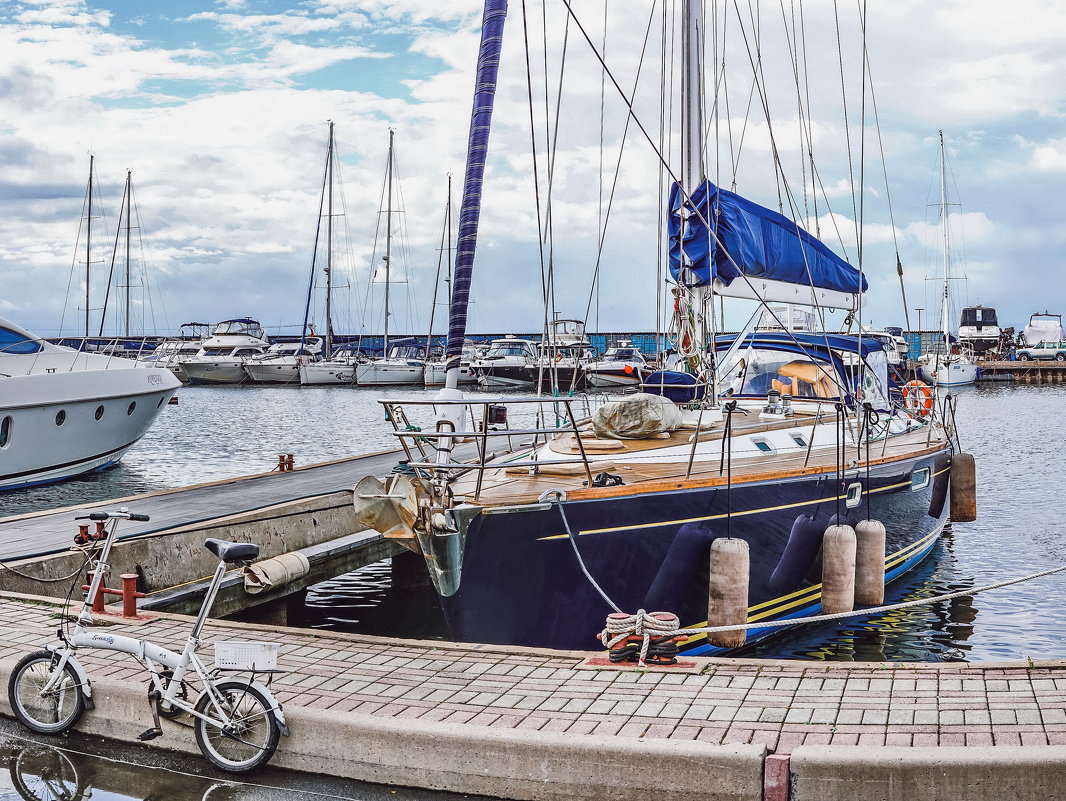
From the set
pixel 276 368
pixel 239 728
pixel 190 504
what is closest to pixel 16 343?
pixel 190 504

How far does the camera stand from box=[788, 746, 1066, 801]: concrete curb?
4.73 m

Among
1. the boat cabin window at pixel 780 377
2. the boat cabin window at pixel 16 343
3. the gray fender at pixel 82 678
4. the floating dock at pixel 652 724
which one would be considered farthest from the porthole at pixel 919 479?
the boat cabin window at pixel 16 343

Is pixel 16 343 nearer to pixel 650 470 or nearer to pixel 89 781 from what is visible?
pixel 650 470

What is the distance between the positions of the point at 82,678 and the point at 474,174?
16.6 feet

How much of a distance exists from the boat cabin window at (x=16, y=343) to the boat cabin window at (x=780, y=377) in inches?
694

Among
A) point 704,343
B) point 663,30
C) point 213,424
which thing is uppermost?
point 663,30

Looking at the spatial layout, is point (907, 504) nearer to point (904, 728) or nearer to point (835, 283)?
point (835, 283)

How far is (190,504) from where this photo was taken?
1345 centimetres

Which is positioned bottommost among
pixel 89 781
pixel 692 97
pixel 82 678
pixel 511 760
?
pixel 89 781

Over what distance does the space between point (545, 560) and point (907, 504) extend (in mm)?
6214

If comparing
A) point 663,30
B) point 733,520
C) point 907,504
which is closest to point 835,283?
point 907,504

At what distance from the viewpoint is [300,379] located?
7438 cm

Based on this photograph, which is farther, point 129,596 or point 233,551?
point 129,596

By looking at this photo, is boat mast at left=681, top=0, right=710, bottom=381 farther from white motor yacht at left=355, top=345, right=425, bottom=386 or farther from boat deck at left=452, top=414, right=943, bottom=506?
white motor yacht at left=355, top=345, right=425, bottom=386
